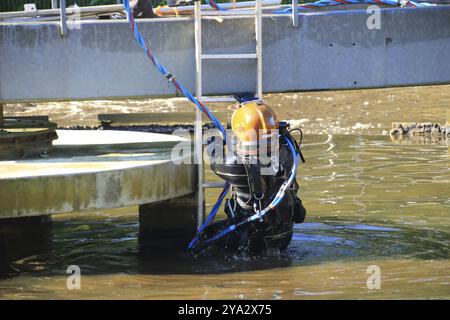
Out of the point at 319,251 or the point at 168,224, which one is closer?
the point at 319,251

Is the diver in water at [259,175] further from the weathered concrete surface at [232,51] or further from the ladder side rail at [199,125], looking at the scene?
the weathered concrete surface at [232,51]

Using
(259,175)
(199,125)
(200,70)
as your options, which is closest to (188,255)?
(199,125)

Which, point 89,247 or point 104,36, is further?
point 89,247

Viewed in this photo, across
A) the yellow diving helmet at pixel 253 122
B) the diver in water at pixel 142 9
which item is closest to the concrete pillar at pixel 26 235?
the diver in water at pixel 142 9

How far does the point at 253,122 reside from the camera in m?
9.60

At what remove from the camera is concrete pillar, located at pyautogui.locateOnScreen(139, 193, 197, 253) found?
1092cm

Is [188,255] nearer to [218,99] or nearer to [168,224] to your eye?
[168,224]

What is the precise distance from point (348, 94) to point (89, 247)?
1234 centimetres

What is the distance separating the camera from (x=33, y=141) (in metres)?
10.8

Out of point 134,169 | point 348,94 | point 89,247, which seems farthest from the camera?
point 348,94

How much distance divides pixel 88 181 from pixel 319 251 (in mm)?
2839

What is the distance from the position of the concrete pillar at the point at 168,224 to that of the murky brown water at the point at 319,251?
24cm
